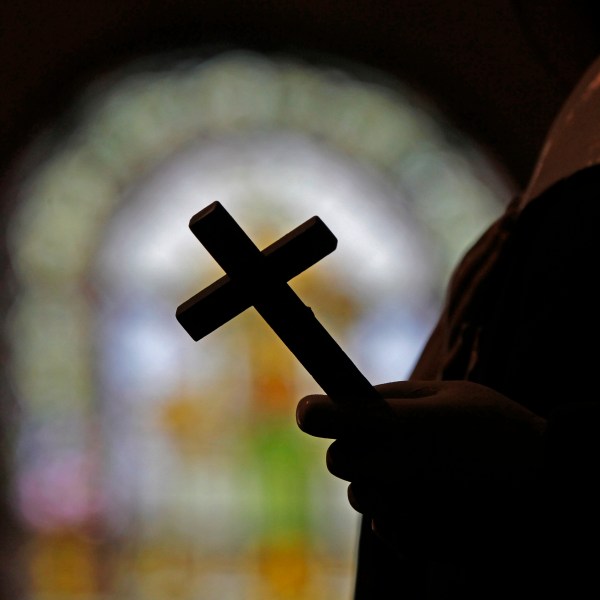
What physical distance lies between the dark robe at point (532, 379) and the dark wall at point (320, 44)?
1.50m

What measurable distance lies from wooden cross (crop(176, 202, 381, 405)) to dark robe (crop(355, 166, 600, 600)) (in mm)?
75

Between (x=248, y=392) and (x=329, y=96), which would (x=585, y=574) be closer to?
(x=248, y=392)

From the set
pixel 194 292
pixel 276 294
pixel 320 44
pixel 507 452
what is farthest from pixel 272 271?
pixel 320 44

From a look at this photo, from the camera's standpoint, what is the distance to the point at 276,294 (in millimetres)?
444

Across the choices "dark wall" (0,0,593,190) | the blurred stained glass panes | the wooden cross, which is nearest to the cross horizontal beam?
the wooden cross

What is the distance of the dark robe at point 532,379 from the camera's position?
1.59ft

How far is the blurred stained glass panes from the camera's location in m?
2.04

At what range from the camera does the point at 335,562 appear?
6.74 ft

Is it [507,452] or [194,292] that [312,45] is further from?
[507,452]

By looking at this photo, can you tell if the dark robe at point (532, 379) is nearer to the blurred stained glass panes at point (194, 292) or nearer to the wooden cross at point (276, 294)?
the wooden cross at point (276, 294)

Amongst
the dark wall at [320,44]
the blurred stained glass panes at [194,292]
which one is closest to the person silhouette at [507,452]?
the blurred stained glass panes at [194,292]

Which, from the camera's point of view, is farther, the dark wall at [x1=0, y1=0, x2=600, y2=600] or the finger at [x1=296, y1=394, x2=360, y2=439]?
the dark wall at [x1=0, y1=0, x2=600, y2=600]

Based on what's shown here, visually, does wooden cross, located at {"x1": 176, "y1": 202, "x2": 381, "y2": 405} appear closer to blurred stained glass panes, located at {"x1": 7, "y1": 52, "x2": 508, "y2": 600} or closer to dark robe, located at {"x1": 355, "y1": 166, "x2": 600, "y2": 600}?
dark robe, located at {"x1": 355, "y1": 166, "x2": 600, "y2": 600}

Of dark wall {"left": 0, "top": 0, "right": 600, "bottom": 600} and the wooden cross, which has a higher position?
dark wall {"left": 0, "top": 0, "right": 600, "bottom": 600}
